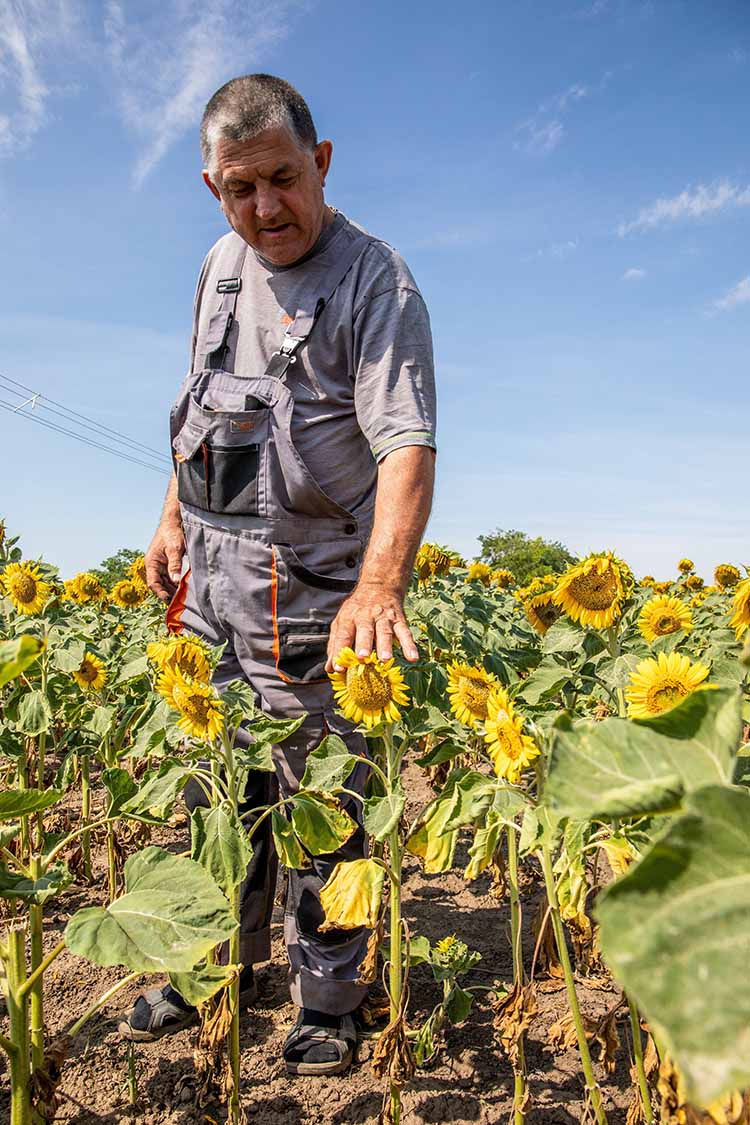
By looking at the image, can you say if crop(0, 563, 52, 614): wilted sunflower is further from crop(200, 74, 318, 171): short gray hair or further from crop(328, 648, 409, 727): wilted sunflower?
crop(328, 648, 409, 727): wilted sunflower

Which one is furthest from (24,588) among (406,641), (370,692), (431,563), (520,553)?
Answer: (520,553)

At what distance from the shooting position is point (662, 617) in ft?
9.64

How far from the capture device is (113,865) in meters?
3.44

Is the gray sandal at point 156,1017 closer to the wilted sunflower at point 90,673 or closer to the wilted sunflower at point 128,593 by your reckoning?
the wilted sunflower at point 90,673

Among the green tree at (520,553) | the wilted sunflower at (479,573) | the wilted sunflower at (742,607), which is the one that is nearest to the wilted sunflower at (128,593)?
the wilted sunflower at (479,573)

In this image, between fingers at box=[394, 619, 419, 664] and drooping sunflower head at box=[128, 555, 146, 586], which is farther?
drooping sunflower head at box=[128, 555, 146, 586]

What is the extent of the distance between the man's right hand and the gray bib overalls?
0.41 m

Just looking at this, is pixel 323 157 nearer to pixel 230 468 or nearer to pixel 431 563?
pixel 230 468

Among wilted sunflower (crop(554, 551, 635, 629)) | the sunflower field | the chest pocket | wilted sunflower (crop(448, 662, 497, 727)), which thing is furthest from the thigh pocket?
wilted sunflower (crop(554, 551, 635, 629))

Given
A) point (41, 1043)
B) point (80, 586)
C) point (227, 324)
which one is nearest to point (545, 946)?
point (41, 1043)

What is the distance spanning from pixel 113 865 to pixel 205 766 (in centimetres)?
90

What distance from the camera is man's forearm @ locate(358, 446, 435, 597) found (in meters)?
2.10

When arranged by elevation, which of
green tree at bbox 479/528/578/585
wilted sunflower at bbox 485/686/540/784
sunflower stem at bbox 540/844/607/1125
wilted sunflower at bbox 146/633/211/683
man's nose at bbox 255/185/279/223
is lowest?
sunflower stem at bbox 540/844/607/1125

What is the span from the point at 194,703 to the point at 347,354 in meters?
1.18
